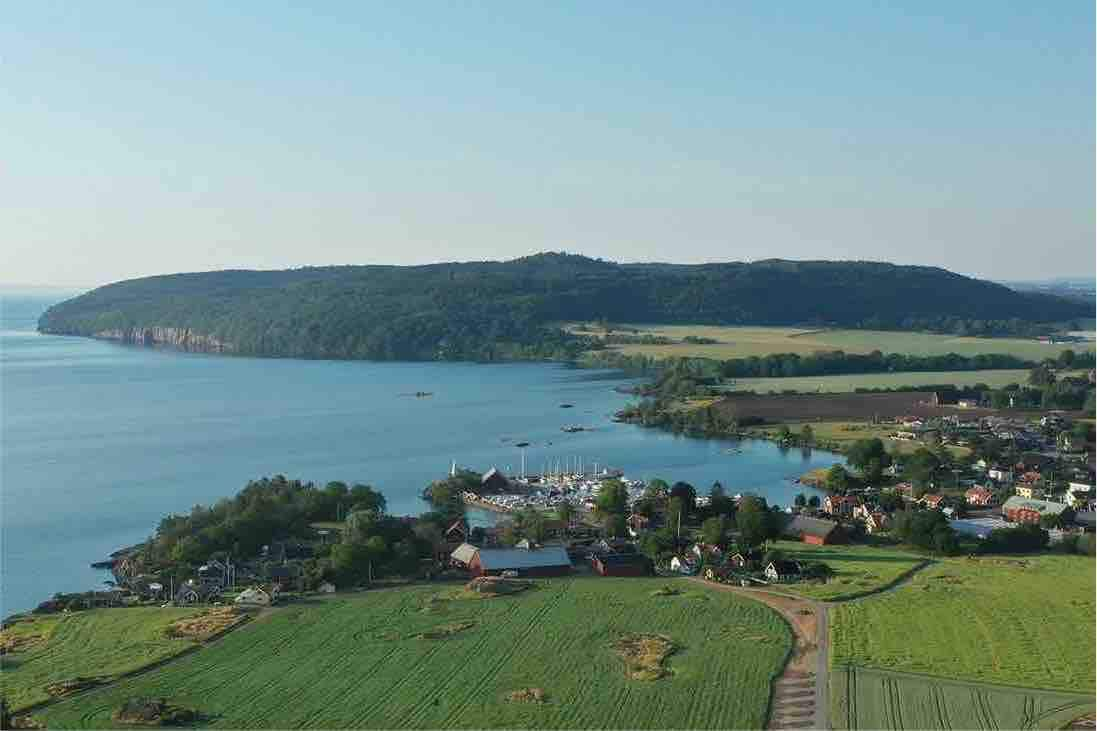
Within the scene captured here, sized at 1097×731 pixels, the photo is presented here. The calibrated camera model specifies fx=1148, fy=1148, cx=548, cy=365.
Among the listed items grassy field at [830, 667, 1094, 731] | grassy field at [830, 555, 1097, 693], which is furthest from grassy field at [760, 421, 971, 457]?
grassy field at [830, 667, 1094, 731]

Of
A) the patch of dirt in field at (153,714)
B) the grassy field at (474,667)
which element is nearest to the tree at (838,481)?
the grassy field at (474,667)

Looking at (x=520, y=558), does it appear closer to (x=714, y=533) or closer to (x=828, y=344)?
(x=714, y=533)

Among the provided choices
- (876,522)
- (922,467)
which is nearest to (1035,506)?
(876,522)

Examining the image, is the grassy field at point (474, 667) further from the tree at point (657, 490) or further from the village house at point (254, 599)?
the tree at point (657, 490)

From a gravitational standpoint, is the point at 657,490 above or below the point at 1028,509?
above

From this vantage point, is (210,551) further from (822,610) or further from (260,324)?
(260,324)

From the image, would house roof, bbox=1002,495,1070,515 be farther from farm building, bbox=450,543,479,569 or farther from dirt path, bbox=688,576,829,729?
farm building, bbox=450,543,479,569

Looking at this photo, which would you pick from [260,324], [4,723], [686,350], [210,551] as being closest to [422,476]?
[210,551]

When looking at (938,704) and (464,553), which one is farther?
(464,553)
